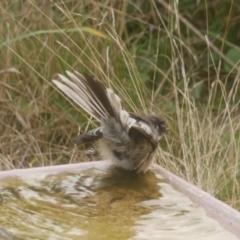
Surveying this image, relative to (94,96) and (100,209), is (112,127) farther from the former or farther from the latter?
(100,209)

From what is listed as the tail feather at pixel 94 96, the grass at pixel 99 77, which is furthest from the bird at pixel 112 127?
the grass at pixel 99 77

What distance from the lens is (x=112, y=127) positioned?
2385mm

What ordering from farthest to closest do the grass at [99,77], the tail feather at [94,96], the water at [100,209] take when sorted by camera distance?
the grass at [99,77], the tail feather at [94,96], the water at [100,209]

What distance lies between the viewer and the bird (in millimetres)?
2270

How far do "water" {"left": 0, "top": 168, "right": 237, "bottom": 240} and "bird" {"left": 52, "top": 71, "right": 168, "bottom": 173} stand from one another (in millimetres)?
64

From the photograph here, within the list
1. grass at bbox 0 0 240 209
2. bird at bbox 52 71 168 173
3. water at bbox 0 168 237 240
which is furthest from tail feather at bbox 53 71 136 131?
grass at bbox 0 0 240 209

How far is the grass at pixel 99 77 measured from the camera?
3.29 metres

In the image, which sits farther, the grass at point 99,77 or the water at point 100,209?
the grass at point 99,77

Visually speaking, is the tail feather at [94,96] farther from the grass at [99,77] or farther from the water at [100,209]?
the grass at [99,77]

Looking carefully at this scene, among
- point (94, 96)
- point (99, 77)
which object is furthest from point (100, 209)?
point (99, 77)

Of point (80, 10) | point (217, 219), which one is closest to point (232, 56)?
point (80, 10)

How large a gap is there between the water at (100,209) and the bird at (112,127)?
0.06 m

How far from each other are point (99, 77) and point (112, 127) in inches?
55.3

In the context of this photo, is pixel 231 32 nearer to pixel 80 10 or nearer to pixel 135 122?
pixel 80 10
